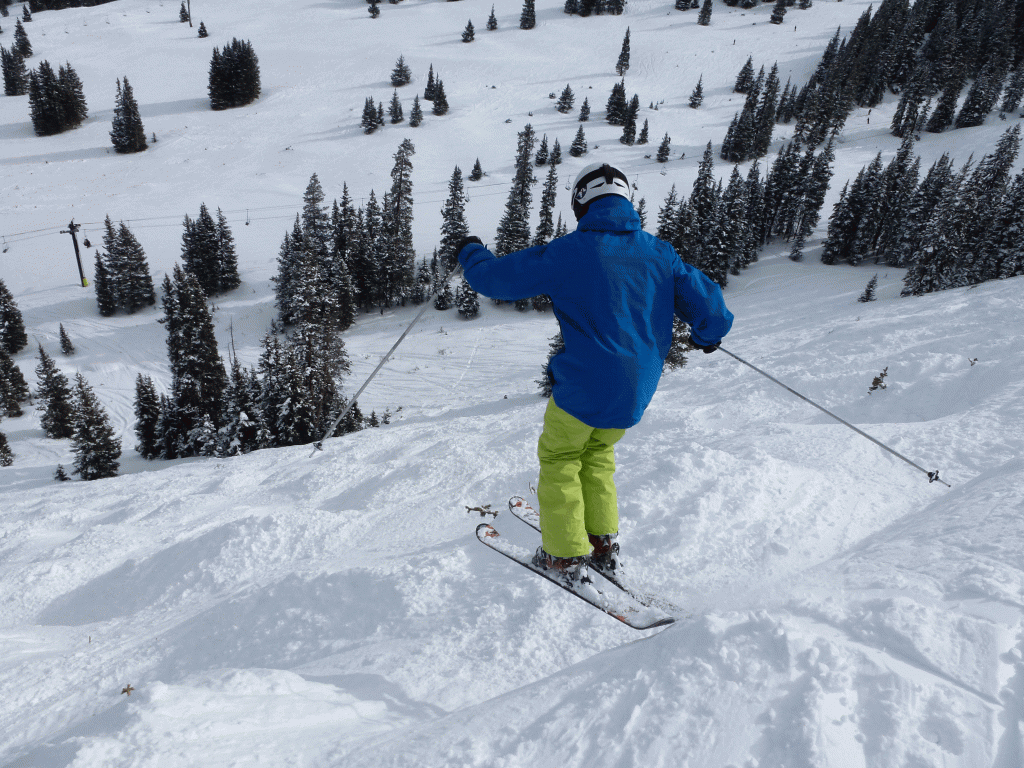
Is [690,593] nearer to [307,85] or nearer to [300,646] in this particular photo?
[300,646]

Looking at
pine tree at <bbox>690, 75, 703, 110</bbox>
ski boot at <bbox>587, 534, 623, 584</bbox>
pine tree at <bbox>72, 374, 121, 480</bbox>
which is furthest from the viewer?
pine tree at <bbox>690, 75, 703, 110</bbox>

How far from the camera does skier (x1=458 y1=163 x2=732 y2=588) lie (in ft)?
10.6

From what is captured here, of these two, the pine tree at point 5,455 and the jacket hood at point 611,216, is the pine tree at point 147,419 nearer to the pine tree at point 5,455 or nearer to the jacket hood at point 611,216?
the pine tree at point 5,455

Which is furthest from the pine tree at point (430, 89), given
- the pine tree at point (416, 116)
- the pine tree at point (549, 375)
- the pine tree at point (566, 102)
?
the pine tree at point (549, 375)

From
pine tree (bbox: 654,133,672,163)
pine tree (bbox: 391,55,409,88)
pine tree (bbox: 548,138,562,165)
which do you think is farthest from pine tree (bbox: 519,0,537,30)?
pine tree (bbox: 654,133,672,163)

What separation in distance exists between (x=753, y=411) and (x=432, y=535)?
6.35 metres

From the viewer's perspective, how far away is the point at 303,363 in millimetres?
30984

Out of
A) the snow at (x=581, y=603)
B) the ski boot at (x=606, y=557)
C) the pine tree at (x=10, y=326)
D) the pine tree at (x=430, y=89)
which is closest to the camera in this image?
the snow at (x=581, y=603)

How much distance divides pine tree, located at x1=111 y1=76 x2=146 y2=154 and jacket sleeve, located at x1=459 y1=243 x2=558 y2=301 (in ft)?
323

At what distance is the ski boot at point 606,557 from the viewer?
417 centimetres

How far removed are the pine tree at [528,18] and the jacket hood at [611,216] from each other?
135689 mm

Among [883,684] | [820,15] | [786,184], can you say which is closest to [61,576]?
[883,684]

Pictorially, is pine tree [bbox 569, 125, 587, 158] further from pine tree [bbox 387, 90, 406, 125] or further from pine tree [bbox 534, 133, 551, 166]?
pine tree [bbox 387, 90, 406, 125]

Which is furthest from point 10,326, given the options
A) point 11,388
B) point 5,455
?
point 5,455
